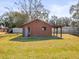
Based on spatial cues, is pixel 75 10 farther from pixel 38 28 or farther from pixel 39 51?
pixel 39 51

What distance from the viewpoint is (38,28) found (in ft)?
132

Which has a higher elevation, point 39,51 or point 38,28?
point 38,28

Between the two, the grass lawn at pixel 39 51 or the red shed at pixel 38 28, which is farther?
the red shed at pixel 38 28

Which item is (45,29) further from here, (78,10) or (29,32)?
(78,10)

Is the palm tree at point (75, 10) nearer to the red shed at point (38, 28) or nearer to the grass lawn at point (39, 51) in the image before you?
the red shed at point (38, 28)

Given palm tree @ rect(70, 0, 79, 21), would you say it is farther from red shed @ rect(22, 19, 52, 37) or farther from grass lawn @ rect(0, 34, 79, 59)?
grass lawn @ rect(0, 34, 79, 59)

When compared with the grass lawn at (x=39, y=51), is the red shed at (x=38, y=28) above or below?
above

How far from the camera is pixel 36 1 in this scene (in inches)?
2566

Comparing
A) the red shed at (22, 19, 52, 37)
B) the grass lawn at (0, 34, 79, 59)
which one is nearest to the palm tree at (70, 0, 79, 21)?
the red shed at (22, 19, 52, 37)

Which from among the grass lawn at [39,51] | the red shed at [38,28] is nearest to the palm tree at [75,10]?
the red shed at [38,28]

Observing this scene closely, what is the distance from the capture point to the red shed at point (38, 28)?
132 feet

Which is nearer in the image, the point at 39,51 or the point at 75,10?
the point at 39,51

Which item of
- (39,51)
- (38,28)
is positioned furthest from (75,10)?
(39,51)

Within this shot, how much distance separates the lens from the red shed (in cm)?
4009
